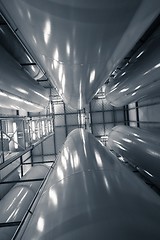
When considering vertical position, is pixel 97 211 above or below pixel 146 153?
above

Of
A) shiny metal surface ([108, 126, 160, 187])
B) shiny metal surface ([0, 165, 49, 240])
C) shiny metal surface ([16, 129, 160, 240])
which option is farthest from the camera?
shiny metal surface ([108, 126, 160, 187])

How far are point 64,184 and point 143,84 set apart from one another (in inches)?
91.3

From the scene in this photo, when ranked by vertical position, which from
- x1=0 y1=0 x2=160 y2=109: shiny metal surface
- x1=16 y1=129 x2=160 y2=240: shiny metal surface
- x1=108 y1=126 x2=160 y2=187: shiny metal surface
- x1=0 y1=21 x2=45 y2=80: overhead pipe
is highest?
x1=0 y1=21 x2=45 y2=80: overhead pipe

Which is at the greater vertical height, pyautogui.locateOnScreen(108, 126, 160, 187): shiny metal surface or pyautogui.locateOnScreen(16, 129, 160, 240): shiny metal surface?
pyautogui.locateOnScreen(16, 129, 160, 240): shiny metal surface

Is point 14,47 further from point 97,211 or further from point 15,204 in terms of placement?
point 97,211

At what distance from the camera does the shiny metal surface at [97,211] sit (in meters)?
0.90

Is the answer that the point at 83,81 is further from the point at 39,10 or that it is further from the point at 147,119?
the point at 147,119

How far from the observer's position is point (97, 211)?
1.07m

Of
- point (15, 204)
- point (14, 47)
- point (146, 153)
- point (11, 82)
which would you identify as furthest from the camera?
point (146, 153)

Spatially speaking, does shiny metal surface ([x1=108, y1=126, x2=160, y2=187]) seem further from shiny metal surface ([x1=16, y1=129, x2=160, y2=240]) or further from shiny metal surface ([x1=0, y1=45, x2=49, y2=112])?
shiny metal surface ([x1=0, y1=45, x2=49, y2=112])

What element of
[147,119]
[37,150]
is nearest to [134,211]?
[147,119]

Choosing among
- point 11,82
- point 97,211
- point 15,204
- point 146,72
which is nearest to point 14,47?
point 11,82

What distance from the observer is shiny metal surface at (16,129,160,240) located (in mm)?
903

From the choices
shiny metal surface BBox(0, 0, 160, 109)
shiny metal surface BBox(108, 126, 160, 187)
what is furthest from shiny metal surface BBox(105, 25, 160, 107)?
shiny metal surface BBox(0, 0, 160, 109)
